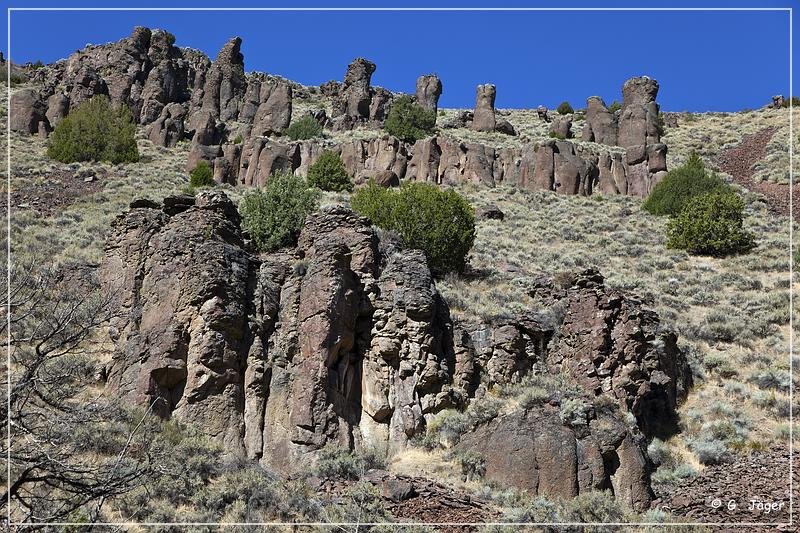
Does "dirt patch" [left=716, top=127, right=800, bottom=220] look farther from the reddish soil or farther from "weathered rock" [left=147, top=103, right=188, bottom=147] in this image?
"weathered rock" [left=147, top=103, right=188, bottom=147]

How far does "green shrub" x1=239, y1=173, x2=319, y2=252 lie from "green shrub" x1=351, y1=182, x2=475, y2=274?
9.60ft

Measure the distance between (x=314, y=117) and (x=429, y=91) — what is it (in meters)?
14.0

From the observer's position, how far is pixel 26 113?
58688 millimetres

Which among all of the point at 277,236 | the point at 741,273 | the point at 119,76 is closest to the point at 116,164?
the point at 119,76

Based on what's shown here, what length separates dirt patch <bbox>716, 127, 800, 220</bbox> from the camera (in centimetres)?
4772

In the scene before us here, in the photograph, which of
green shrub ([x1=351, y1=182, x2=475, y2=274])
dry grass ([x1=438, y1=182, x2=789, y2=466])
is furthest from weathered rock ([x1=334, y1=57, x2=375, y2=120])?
green shrub ([x1=351, y1=182, x2=475, y2=274])

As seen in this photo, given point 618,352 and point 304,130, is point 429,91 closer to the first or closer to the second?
point 304,130

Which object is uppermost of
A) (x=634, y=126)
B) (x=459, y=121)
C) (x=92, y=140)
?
(x=459, y=121)

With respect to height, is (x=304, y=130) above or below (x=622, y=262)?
above

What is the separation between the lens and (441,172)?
177 ft

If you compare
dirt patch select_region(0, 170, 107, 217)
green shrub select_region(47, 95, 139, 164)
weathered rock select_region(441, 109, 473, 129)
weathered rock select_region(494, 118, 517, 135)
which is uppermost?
weathered rock select_region(441, 109, 473, 129)

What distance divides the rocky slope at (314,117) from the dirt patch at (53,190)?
24.9 feet

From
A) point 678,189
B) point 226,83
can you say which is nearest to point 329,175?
point 678,189

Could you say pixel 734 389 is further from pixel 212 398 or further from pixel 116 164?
pixel 116 164
